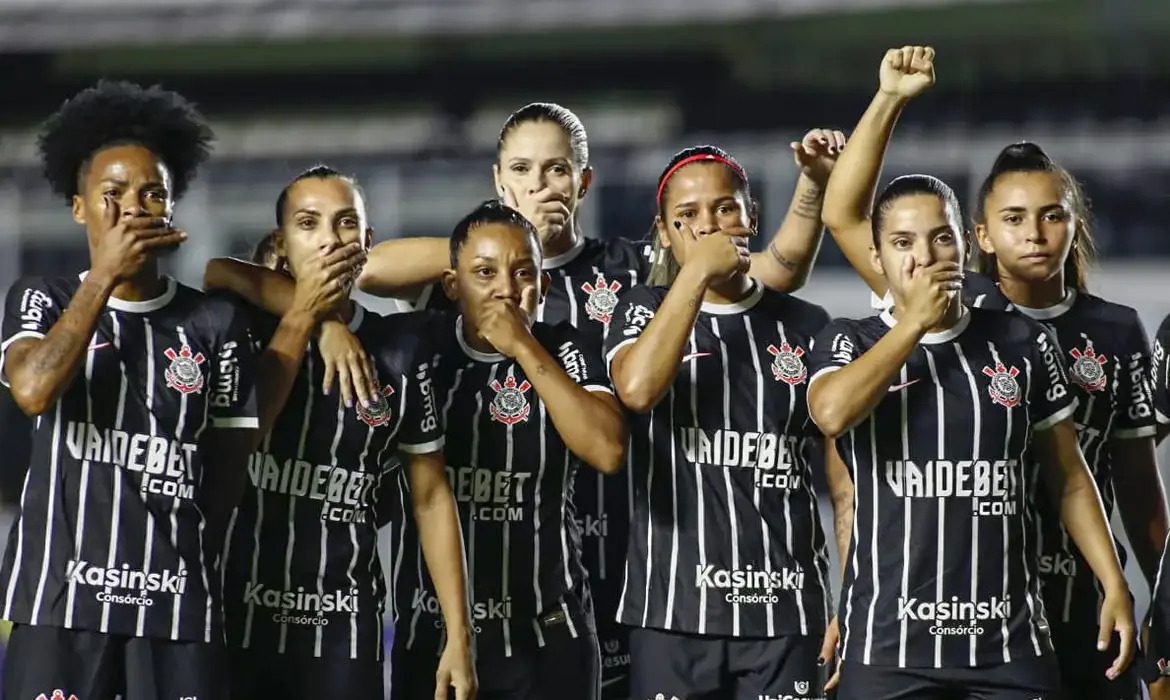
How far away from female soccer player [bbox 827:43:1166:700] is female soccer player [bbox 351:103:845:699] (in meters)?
0.32

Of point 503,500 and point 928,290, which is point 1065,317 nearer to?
point 928,290

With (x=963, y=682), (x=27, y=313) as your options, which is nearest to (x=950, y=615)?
(x=963, y=682)

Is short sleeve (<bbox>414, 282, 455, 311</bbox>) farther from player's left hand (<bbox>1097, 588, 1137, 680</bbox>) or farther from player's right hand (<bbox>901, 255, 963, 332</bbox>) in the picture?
player's left hand (<bbox>1097, 588, 1137, 680</bbox>)

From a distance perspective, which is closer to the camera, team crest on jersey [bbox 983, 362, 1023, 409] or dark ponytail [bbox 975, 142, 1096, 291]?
team crest on jersey [bbox 983, 362, 1023, 409]

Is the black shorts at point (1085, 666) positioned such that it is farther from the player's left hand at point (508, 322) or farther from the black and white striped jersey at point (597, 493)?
the player's left hand at point (508, 322)

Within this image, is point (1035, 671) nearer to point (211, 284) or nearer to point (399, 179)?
point (211, 284)

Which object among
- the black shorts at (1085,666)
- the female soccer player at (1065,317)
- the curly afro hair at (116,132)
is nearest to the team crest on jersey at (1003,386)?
the female soccer player at (1065,317)

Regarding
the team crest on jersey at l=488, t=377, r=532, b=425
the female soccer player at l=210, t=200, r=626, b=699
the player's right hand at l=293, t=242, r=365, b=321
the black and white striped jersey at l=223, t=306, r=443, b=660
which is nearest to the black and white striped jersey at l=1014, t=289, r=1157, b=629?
the female soccer player at l=210, t=200, r=626, b=699

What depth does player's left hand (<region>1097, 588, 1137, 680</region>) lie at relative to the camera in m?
3.45

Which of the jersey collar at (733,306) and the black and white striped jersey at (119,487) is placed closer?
the black and white striped jersey at (119,487)

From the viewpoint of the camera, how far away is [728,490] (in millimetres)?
3576

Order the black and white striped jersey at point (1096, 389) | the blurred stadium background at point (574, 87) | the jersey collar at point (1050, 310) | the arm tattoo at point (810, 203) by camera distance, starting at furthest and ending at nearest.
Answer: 1. the blurred stadium background at point (574, 87)
2. the arm tattoo at point (810, 203)
3. the jersey collar at point (1050, 310)
4. the black and white striped jersey at point (1096, 389)

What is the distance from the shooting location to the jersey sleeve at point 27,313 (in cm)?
327

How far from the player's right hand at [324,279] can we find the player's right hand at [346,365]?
52 mm
